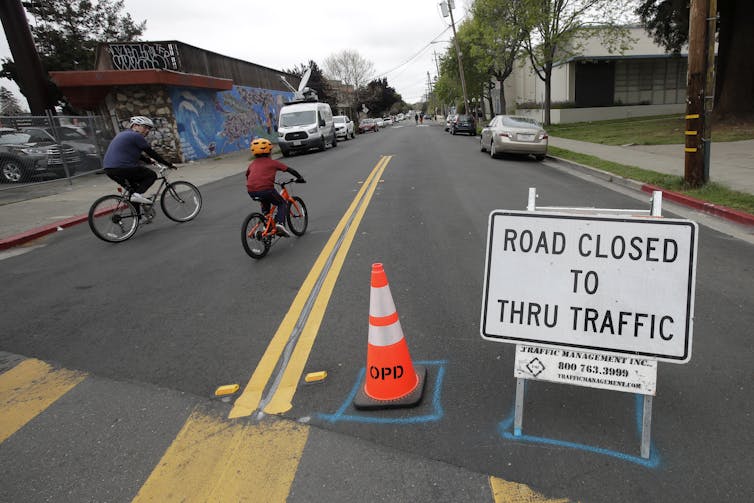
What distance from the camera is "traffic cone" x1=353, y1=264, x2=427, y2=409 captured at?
2965mm

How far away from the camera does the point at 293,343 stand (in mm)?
3762

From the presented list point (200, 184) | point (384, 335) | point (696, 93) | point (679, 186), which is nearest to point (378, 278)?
point (384, 335)

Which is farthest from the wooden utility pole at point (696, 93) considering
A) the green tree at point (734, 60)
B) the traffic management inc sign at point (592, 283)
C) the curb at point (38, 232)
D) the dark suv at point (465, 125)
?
the dark suv at point (465, 125)

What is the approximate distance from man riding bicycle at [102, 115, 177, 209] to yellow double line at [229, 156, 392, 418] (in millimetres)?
3878

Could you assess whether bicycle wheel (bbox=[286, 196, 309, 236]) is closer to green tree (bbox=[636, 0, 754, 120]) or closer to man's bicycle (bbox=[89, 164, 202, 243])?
man's bicycle (bbox=[89, 164, 202, 243])

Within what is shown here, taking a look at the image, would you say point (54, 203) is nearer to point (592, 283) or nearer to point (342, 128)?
point (592, 283)

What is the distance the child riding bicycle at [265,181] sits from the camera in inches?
244

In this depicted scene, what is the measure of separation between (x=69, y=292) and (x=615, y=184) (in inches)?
429

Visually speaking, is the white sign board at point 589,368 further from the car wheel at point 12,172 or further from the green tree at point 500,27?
the green tree at point 500,27

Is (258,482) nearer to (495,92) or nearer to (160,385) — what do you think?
(160,385)

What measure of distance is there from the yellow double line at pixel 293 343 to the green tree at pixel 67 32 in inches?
1309

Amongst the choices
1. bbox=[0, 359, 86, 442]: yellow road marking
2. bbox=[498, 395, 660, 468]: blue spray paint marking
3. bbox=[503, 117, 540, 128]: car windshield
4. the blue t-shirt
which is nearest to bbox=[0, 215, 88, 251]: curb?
the blue t-shirt

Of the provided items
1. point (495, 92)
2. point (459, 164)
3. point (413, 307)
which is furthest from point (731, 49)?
point (495, 92)

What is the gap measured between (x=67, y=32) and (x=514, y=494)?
4226cm
